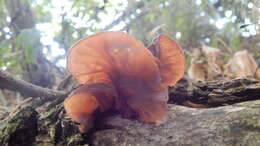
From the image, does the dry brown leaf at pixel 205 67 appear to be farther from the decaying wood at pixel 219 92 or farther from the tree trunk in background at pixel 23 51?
the tree trunk in background at pixel 23 51

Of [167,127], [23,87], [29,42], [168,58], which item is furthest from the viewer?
[29,42]

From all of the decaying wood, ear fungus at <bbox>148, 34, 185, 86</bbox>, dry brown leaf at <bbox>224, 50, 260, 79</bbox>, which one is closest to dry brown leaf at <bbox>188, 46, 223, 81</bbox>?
dry brown leaf at <bbox>224, 50, 260, 79</bbox>

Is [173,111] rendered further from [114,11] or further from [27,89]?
[114,11]

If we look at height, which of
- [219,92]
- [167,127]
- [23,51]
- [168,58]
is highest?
[23,51]

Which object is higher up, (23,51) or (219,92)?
(23,51)

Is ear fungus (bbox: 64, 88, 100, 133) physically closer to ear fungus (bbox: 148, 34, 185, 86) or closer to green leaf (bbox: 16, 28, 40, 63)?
ear fungus (bbox: 148, 34, 185, 86)

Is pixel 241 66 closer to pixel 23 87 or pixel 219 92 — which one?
pixel 219 92

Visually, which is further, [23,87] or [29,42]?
[29,42]

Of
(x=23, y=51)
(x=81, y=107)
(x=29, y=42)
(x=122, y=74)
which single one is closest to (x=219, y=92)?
(x=122, y=74)

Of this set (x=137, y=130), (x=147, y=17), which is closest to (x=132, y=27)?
(x=147, y=17)
